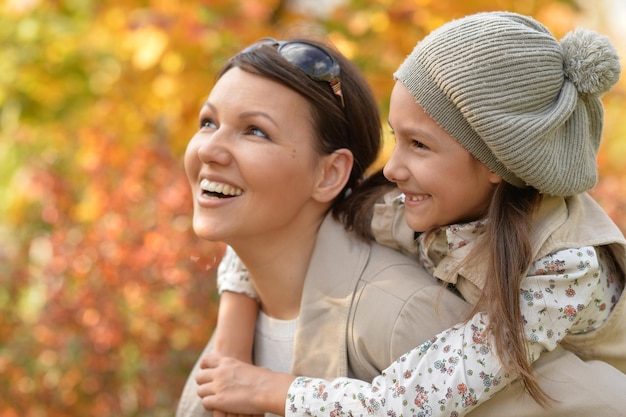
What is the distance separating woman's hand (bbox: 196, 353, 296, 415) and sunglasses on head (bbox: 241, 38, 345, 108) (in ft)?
3.13

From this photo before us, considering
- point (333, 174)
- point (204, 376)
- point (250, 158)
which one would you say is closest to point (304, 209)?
point (333, 174)

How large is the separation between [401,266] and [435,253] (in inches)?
4.9

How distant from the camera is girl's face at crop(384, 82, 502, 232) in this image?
2232 mm

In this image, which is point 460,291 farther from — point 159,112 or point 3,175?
point 3,175

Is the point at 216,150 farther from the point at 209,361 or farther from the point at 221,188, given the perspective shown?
the point at 209,361

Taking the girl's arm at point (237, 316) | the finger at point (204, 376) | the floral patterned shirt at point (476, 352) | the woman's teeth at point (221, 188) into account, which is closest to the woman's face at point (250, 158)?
the woman's teeth at point (221, 188)

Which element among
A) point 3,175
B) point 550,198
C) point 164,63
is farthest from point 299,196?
point 3,175

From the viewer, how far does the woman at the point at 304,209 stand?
2.47 meters

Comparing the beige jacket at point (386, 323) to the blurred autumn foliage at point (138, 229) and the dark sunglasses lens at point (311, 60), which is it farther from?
the blurred autumn foliage at point (138, 229)

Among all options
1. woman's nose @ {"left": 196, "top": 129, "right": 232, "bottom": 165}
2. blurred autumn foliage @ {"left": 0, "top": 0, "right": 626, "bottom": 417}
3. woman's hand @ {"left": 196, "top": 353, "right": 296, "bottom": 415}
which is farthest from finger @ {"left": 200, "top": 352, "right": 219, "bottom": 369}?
blurred autumn foliage @ {"left": 0, "top": 0, "right": 626, "bottom": 417}

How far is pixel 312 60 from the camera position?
2674mm

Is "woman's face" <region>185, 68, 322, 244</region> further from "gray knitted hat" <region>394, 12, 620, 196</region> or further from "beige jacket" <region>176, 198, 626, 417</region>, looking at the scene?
"gray knitted hat" <region>394, 12, 620, 196</region>

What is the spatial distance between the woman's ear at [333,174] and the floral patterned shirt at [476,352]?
1.94 ft

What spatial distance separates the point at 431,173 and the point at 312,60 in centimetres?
66
